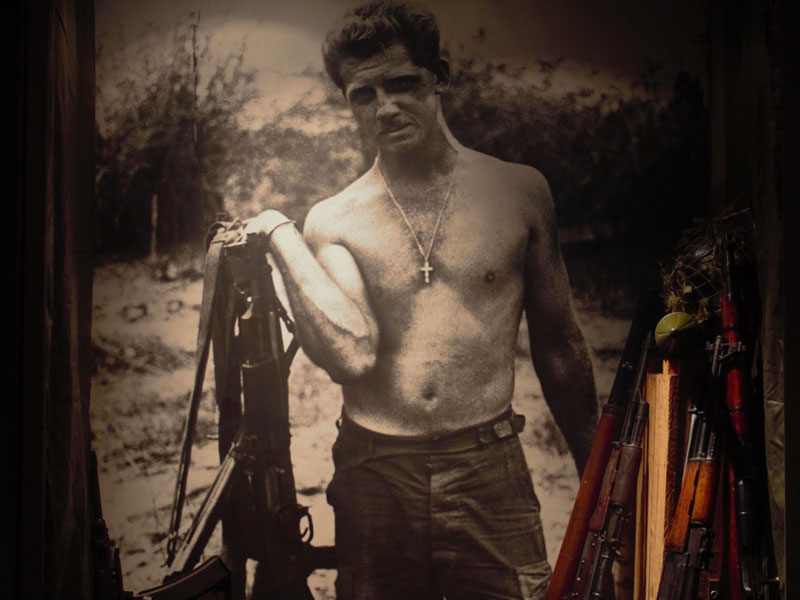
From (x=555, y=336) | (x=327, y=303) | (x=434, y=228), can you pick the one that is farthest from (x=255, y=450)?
(x=555, y=336)

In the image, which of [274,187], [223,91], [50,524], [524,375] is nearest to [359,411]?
[524,375]

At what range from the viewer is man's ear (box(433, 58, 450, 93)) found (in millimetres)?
2527

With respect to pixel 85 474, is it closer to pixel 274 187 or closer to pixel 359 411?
pixel 359 411

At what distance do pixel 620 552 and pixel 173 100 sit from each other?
1962 millimetres

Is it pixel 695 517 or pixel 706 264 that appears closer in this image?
pixel 695 517

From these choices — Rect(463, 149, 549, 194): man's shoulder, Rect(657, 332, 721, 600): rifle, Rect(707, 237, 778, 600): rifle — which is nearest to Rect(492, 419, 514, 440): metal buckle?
Rect(657, 332, 721, 600): rifle

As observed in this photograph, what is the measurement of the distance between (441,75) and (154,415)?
1.37 metres

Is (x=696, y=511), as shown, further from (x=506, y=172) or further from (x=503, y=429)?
(x=506, y=172)

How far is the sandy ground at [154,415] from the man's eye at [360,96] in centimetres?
71

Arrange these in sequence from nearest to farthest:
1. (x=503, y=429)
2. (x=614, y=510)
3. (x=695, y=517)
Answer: (x=695, y=517)
(x=614, y=510)
(x=503, y=429)

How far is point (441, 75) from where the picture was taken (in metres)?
2.53

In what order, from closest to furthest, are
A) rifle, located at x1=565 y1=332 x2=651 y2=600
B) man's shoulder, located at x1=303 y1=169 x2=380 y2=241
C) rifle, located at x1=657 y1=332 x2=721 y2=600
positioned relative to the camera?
rifle, located at x1=657 y1=332 x2=721 y2=600, rifle, located at x1=565 y1=332 x2=651 y2=600, man's shoulder, located at x1=303 y1=169 x2=380 y2=241

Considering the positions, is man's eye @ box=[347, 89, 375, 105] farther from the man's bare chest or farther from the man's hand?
the man's hand

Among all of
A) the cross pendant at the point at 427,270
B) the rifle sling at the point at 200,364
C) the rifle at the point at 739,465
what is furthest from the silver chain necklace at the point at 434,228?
the rifle at the point at 739,465
